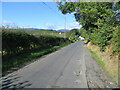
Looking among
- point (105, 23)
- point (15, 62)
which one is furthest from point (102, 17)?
point (15, 62)

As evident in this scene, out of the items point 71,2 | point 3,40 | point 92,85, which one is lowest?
point 92,85

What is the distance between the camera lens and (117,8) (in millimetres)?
14258

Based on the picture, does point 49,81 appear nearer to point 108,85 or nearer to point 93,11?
point 108,85

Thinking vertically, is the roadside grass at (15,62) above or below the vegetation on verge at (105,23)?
below

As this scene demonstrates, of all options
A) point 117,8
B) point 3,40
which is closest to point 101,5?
point 117,8

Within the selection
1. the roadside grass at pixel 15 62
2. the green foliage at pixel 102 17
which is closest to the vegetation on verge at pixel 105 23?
the green foliage at pixel 102 17

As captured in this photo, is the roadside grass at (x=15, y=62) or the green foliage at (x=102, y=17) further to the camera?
the green foliage at (x=102, y=17)

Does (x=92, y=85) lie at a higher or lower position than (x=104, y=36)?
lower

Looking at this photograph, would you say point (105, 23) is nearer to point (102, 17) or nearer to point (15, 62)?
point (102, 17)

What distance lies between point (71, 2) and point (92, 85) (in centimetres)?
2075

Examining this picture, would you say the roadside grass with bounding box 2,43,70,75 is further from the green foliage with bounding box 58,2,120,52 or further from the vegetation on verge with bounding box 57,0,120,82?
the green foliage with bounding box 58,2,120,52

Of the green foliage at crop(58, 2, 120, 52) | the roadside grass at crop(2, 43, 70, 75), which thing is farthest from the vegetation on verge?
the roadside grass at crop(2, 43, 70, 75)

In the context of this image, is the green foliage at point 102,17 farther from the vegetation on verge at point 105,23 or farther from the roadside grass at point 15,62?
the roadside grass at point 15,62

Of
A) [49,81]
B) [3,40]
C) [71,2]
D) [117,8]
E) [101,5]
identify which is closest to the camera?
[49,81]
